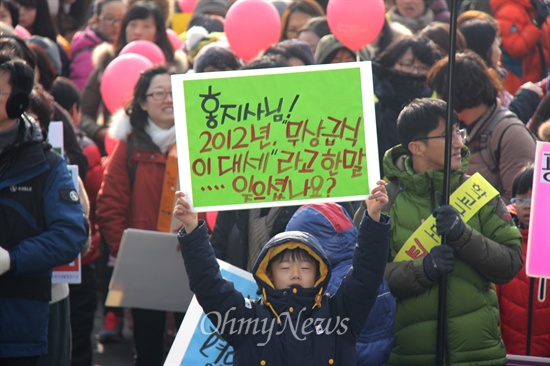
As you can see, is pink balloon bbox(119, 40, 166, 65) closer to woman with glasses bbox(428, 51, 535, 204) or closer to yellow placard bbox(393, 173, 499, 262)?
woman with glasses bbox(428, 51, 535, 204)

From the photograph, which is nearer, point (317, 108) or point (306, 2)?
point (317, 108)

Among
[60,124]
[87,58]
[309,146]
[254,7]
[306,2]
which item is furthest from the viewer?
[87,58]

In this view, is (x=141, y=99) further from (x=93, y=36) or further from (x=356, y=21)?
(x=93, y=36)

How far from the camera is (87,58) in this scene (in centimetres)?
1041

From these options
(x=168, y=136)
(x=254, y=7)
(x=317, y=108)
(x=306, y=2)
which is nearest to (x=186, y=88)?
(x=317, y=108)

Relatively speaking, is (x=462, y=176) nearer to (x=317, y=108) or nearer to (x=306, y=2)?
(x=317, y=108)

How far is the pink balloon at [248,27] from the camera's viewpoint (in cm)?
887

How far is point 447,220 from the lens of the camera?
462 centimetres

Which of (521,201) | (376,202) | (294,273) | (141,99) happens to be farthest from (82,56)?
(376,202)

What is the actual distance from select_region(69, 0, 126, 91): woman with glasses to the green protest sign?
5804 mm

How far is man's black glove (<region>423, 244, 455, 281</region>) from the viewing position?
4.69 metres

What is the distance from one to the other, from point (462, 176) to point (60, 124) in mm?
2302

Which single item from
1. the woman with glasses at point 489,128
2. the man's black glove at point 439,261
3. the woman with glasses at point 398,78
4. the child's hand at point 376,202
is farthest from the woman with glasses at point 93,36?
the child's hand at point 376,202

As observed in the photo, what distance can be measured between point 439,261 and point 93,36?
6557 mm
